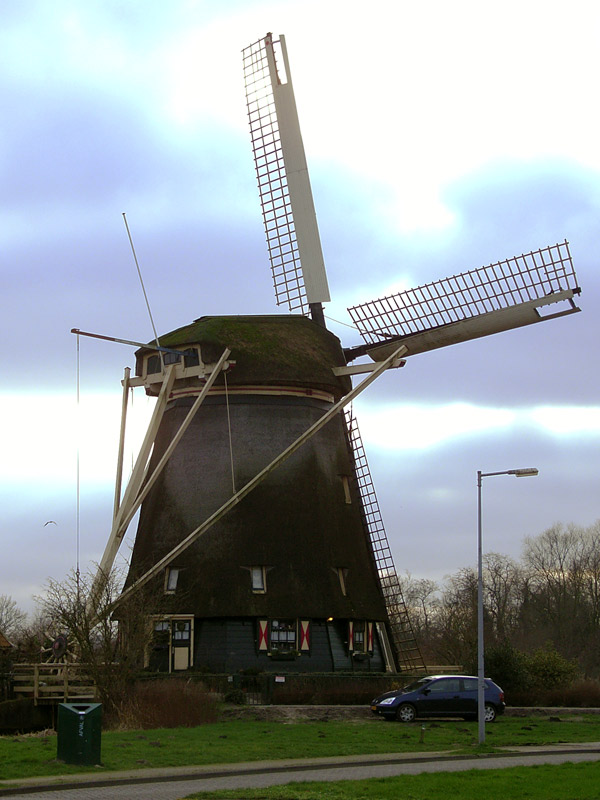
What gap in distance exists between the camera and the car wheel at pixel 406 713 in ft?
90.5

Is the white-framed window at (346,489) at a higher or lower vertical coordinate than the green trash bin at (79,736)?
higher

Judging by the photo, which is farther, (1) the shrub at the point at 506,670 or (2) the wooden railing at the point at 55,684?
(1) the shrub at the point at 506,670

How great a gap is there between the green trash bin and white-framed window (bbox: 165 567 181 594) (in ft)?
46.9

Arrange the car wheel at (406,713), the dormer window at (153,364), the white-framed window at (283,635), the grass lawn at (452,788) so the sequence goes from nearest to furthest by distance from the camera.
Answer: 1. the grass lawn at (452,788)
2. the car wheel at (406,713)
3. the white-framed window at (283,635)
4. the dormer window at (153,364)

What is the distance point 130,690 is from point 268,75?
20.5 m

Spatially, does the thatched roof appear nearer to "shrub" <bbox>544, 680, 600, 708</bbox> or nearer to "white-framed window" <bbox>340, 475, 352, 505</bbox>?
"white-framed window" <bbox>340, 475, 352, 505</bbox>

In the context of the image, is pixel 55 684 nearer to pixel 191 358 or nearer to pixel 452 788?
pixel 191 358

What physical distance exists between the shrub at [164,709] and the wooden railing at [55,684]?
2408 millimetres

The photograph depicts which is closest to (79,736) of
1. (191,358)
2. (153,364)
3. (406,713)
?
(406,713)

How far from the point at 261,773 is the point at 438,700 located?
10831 millimetres

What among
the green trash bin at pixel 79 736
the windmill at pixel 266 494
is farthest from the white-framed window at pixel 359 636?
the green trash bin at pixel 79 736

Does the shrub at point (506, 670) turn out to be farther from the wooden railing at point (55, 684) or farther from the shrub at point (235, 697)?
the wooden railing at point (55, 684)

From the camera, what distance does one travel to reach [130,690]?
26906 millimetres

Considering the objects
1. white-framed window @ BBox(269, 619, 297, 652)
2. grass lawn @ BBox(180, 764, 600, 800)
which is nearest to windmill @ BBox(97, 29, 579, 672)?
white-framed window @ BBox(269, 619, 297, 652)
